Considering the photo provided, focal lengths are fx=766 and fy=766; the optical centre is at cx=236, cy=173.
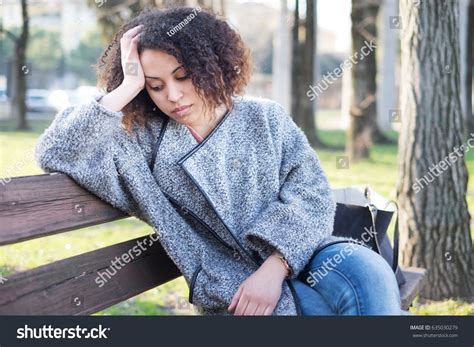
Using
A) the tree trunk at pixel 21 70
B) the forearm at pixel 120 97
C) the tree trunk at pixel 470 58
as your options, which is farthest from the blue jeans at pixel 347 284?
the tree trunk at pixel 21 70

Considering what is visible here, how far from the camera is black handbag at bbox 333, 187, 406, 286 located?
120 inches

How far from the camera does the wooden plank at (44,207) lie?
85.5 inches

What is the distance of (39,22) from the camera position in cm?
3231

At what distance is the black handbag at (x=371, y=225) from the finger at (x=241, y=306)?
746mm

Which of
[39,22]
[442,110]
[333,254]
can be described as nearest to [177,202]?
[333,254]

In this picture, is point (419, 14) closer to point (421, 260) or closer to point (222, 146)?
point (421, 260)

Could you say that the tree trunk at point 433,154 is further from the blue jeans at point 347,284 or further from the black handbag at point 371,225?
the blue jeans at point 347,284

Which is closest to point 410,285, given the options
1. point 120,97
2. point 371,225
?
point 371,225

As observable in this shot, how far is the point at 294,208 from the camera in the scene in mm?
2639

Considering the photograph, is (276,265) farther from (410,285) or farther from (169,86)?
(410,285)

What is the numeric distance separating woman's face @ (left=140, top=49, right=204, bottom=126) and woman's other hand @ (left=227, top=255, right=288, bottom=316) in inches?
23.4

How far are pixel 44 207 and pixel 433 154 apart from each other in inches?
105

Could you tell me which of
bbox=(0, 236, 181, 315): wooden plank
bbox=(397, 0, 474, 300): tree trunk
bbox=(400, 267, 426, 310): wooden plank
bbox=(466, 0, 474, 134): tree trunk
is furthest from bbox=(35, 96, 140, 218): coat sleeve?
bbox=(466, 0, 474, 134): tree trunk
